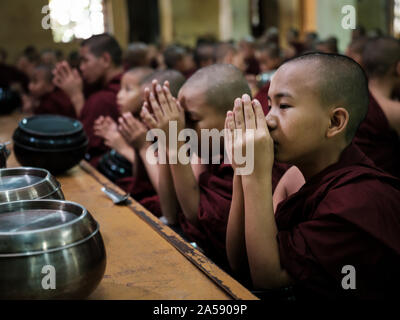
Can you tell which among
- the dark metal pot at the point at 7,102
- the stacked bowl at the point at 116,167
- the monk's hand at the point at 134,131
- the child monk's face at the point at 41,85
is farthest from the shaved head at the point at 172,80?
the child monk's face at the point at 41,85

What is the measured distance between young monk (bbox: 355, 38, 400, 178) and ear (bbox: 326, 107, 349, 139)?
5.55ft

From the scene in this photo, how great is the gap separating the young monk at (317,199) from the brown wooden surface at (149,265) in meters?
0.17

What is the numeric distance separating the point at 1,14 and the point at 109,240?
35.2 ft

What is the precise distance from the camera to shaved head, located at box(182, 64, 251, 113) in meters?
1.93

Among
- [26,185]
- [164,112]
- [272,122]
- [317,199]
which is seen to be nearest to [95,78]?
[164,112]

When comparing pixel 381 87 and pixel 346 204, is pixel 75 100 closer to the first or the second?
pixel 381 87

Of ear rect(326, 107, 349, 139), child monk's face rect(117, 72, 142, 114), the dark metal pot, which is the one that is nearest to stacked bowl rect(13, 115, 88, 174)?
child monk's face rect(117, 72, 142, 114)

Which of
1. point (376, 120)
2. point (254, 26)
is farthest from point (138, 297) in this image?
point (254, 26)

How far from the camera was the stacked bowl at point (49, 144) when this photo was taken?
205 centimetres

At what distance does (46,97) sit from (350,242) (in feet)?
13.8

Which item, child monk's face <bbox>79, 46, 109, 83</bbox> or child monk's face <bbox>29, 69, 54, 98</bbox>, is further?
child monk's face <bbox>29, 69, 54, 98</bbox>

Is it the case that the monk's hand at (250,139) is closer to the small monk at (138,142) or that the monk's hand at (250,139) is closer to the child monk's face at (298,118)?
the child monk's face at (298,118)

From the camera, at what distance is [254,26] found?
617 inches

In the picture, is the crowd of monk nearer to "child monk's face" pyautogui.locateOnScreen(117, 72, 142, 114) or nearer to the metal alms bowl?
the metal alms bowl
